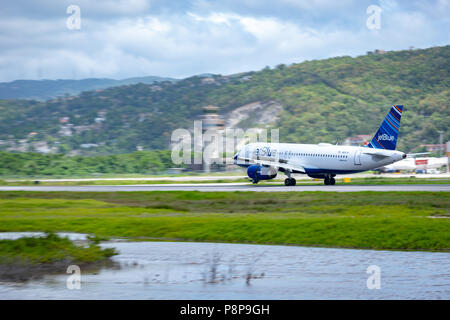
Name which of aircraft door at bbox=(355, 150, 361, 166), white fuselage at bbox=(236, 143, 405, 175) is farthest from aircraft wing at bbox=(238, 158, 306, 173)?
aircraft door at bbox=(355, 150, 361, 166)

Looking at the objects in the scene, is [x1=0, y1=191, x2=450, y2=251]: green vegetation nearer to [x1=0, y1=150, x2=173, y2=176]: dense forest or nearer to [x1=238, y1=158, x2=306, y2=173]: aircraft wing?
[x1=238, y1=158, x2=306, y2=173]: aircraft wing

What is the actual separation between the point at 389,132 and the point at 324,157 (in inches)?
269

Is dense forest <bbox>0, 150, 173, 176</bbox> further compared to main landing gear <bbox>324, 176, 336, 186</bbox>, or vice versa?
dense forest <bbox>0, 150, 173, 176</bbox>

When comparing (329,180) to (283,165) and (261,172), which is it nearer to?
(283,165)

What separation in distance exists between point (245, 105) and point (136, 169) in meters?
77.0

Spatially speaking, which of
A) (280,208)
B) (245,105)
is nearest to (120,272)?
(280,208)

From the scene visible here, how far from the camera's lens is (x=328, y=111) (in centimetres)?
18212

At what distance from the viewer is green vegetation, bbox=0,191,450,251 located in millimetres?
30556

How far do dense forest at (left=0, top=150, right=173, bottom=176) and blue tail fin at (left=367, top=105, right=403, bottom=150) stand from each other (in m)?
72.0

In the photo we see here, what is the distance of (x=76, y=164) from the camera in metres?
125

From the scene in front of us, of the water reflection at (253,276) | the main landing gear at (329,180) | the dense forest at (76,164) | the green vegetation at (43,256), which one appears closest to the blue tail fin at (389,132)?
the main landing gear at (329,180)

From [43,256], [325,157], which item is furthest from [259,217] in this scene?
[325,157]

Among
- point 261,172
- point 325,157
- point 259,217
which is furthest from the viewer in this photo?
point 261,172
